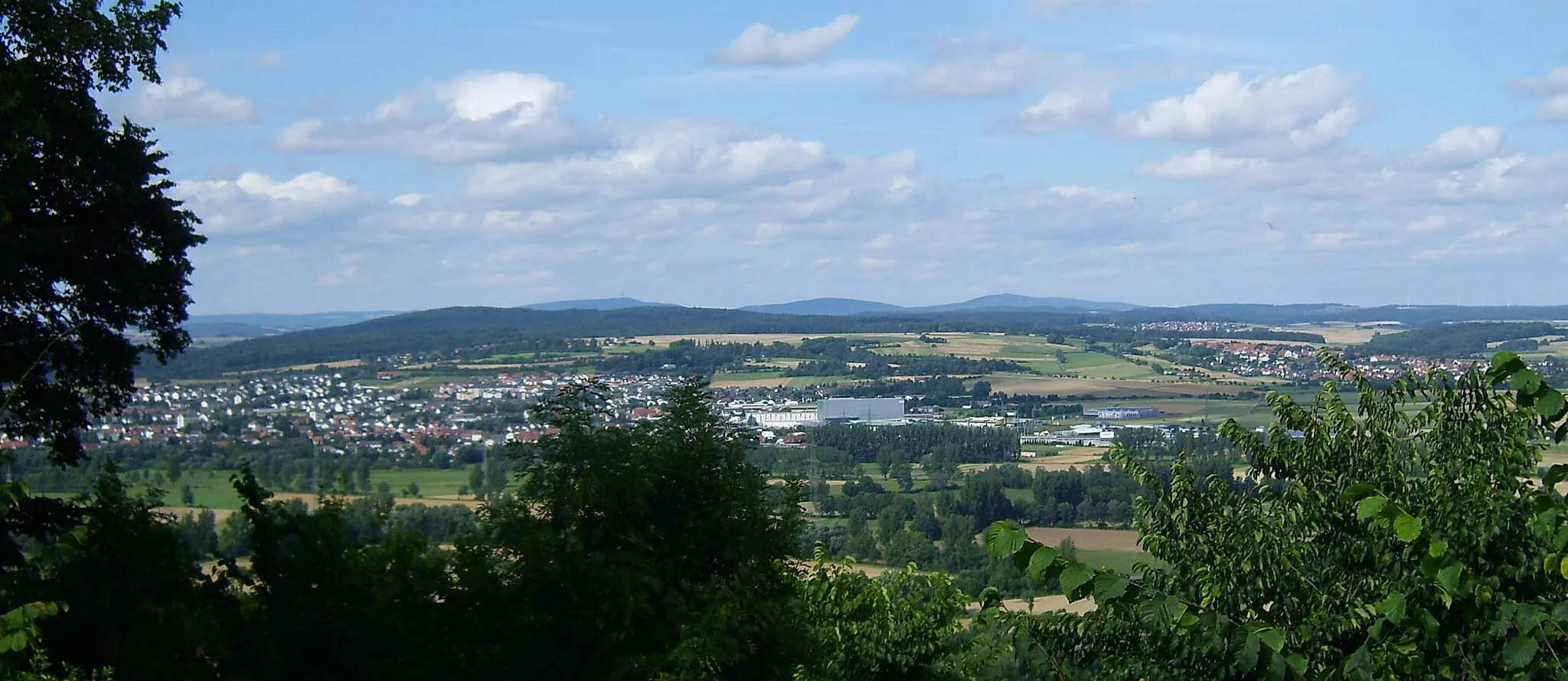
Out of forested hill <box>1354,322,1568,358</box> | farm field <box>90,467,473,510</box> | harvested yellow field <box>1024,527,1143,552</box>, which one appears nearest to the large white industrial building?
Answer: farm field <box>90,467,473,510</box>

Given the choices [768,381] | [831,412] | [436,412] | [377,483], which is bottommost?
[377,483]

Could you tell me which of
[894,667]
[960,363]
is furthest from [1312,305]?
[894,667]

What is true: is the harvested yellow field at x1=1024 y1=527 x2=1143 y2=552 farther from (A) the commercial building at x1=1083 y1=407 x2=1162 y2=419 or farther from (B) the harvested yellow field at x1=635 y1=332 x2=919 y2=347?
(B) the harvested yellow field at x1=635 y1=332 x2=919 y2=347

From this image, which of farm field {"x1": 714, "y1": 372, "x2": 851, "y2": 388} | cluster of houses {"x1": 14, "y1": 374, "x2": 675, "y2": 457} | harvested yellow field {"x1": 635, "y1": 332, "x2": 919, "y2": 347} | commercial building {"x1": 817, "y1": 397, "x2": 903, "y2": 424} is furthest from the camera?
harvested yellow field {"x1": 635, "y1": 332, "x2": 919, "y2": 347}

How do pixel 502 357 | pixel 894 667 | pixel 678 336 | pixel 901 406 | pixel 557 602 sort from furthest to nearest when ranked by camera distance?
1. pixel 678 336
2. pixel 502 357
3. pixel 901 406
4. pixel 894 667
5. pixel 557 602

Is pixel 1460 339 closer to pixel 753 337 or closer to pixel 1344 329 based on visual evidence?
pixel 1344 329

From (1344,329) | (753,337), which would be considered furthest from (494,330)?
(1344,329)

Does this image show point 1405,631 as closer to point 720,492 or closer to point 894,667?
point 720,492

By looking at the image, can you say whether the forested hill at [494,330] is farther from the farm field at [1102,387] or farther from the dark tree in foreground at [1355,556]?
the dark tree in foreground at [1355,556]
